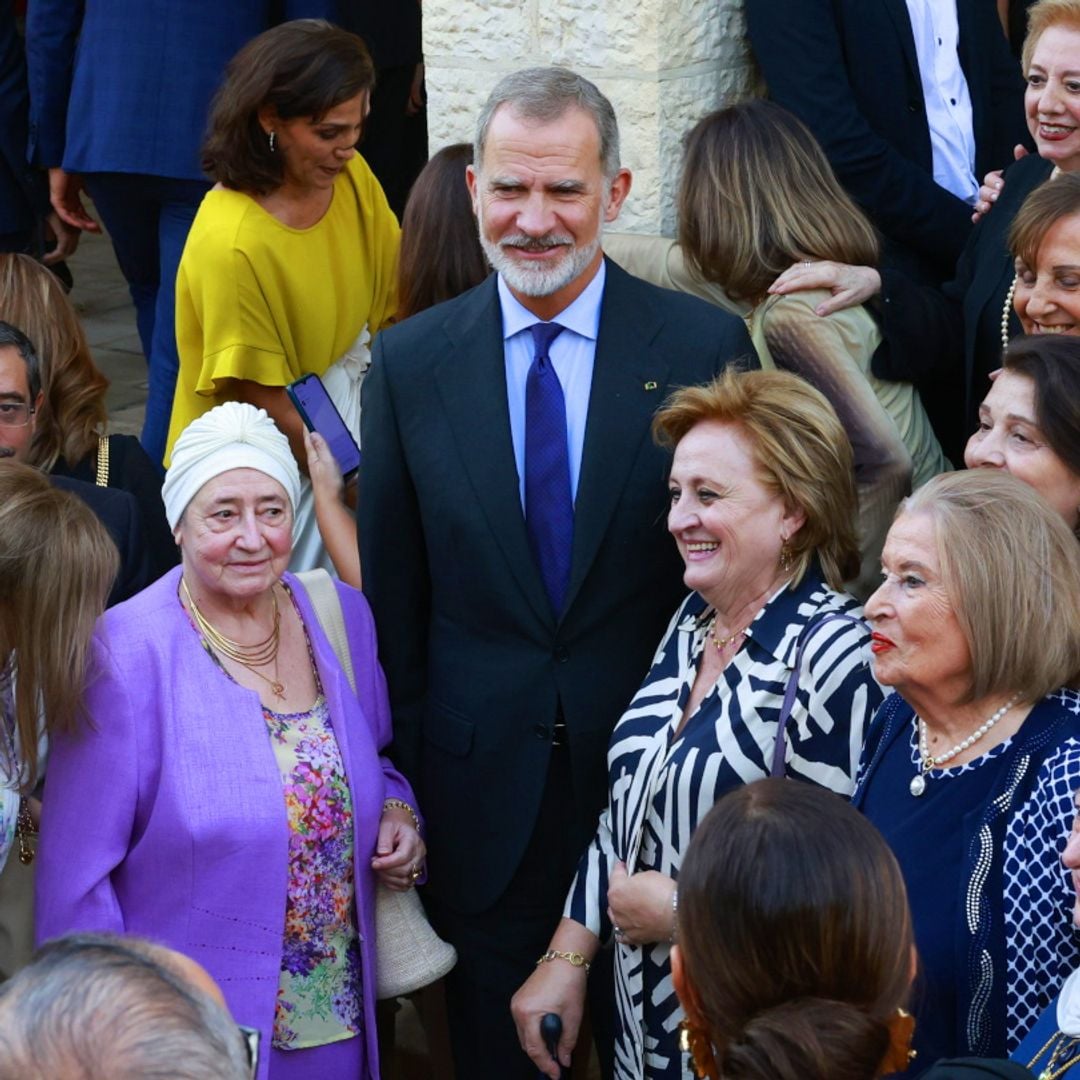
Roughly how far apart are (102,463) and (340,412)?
67 centimetres

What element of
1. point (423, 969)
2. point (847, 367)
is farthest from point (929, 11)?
point (423, 969)

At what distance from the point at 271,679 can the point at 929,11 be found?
8.16ft

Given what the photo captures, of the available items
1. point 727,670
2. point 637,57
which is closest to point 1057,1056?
point 727,670

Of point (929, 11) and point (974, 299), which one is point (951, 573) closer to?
point (974, 299)

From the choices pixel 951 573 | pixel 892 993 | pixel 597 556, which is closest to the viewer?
pixel 892 993

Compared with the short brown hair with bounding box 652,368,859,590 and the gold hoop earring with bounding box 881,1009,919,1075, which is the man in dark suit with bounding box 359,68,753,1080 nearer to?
the short brown hair with bounding box 652,368,859,590

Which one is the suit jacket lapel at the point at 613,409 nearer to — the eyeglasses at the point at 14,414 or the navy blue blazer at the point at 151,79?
the eyeglasses at the point at 14,414

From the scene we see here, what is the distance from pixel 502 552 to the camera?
3.50 metres

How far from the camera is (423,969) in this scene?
3592 mm

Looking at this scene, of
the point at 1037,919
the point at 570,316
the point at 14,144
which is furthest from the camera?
the point at 14,144

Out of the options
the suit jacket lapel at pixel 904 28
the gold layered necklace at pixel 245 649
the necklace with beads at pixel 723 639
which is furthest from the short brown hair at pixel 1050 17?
the gold layered necklace at pixel 245 649

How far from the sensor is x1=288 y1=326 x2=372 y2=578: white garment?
442 centimetres

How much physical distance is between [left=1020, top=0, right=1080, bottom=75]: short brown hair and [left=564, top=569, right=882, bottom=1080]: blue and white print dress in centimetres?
154

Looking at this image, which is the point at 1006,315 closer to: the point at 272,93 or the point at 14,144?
the point at 272,93
